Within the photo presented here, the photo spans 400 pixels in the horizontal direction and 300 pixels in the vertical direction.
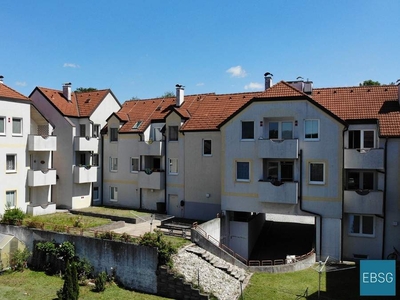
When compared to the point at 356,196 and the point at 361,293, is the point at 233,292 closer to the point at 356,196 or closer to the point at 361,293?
the point at 361,293

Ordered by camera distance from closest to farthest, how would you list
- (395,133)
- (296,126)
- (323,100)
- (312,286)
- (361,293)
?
(361,293) → (312,286) → (395,133) → (296,126) → (323,100)

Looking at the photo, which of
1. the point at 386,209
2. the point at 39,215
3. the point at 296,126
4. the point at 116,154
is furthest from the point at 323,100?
the point at 39,215

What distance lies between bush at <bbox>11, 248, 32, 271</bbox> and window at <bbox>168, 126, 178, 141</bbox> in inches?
616

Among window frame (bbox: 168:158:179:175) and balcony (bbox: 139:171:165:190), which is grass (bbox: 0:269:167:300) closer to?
balcony (bbox: 139:171:165:190)

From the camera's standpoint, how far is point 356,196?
87.2 ft

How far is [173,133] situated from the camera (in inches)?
1415

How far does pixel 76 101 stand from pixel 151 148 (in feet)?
36.6

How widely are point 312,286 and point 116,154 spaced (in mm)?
24205

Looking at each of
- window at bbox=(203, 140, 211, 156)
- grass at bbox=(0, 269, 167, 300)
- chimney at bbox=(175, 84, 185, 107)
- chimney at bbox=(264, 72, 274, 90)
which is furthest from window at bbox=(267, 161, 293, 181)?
chimney at bbox=(175, 84, 185, 107)

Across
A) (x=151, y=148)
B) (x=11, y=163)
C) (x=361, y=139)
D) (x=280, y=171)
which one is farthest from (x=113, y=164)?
(x=361, y=139)

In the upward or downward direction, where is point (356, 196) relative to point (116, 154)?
downward

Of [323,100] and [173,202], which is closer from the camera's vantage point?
[323,100]

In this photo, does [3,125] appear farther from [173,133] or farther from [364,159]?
[364,159]

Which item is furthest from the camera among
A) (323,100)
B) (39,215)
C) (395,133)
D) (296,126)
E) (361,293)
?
(39,215)
